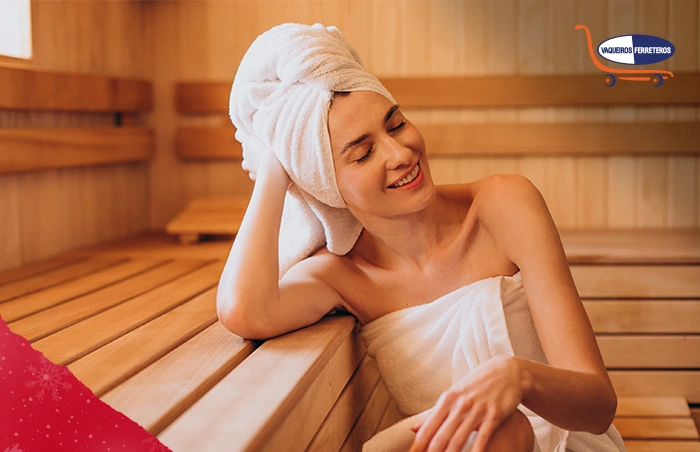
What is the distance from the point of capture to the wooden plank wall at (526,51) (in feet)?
11.3

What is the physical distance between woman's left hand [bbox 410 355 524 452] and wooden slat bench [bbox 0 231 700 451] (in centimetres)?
23

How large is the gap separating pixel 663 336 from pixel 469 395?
1.95 m

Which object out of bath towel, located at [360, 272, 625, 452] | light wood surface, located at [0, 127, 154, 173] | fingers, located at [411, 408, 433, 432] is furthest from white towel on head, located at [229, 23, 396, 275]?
light wood surface, located at [0, 127, 154, 173]

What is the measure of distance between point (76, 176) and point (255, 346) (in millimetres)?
1635

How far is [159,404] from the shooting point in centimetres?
125

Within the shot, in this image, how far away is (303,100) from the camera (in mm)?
1690

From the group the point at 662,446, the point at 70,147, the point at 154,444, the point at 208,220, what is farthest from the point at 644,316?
the point at 154,444

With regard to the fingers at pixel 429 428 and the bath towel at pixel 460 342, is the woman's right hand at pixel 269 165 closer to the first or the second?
the bath towel at pixel 460 342

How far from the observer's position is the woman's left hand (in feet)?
3.98

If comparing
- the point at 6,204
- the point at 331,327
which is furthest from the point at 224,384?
the point at 6,204

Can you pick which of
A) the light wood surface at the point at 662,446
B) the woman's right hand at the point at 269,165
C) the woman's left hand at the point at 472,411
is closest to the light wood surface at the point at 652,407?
the light wood surface at the point at 662,446

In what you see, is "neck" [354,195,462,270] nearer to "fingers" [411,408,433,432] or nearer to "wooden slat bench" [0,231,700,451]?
"wooden slat bench" [0,231,700,451]

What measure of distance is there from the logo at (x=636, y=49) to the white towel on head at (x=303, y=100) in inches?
77.2

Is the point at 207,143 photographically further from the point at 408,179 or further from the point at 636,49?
the point at 408,179
